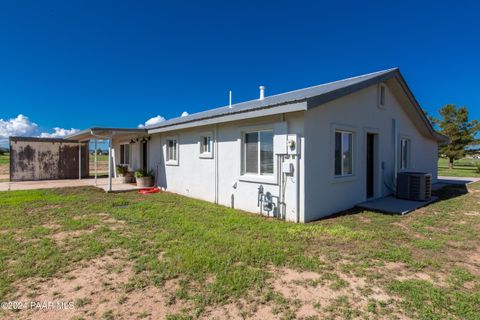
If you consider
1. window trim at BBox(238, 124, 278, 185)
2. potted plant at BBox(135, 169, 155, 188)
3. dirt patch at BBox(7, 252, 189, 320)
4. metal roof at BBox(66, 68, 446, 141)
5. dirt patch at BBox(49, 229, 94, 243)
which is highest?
metal roof at BBox(66, 68, 446, 141)

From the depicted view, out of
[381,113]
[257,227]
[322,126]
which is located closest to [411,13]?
[381,113]

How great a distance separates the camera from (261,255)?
163 inches

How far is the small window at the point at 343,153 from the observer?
739 centimetres

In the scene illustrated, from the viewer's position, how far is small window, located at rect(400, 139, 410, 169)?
1116 centimetres

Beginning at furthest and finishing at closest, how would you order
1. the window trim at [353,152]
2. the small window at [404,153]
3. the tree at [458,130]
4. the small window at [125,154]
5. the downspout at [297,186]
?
the tree at [458,130], the small window at [125,154], the small window at [404,153], the window trim at [353,152], the downspout at [297,186]

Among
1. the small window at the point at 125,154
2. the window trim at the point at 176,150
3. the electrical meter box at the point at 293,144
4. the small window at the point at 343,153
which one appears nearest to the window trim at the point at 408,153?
the small window at the point at 343,153

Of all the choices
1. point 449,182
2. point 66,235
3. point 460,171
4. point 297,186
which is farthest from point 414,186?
point 460,171

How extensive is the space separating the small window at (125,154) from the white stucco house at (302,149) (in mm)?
5129

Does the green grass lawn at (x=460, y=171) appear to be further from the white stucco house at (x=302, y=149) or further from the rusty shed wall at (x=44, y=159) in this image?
the rusty shed wall at (x=44, y=159)

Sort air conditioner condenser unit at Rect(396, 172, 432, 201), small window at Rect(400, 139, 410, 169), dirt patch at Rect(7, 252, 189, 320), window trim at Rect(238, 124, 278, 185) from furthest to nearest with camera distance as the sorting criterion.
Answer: small window at Rect(400, 139, 410, 169), air conditioner condenser unit at Rect(396, 172, 432, 201), window trim at Rect(238, 124, 278, 185), dirt patch at Rect(7, 252, 189, 320)

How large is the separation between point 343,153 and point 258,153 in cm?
264

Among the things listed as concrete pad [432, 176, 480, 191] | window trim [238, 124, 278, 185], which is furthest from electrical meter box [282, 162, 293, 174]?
concrete pad [432, 176, 480, 191]

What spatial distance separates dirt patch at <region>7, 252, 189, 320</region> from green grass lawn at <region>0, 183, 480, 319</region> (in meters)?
0.08

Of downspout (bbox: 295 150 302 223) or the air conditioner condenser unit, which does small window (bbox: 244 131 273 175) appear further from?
the air conditioner condenser unit
